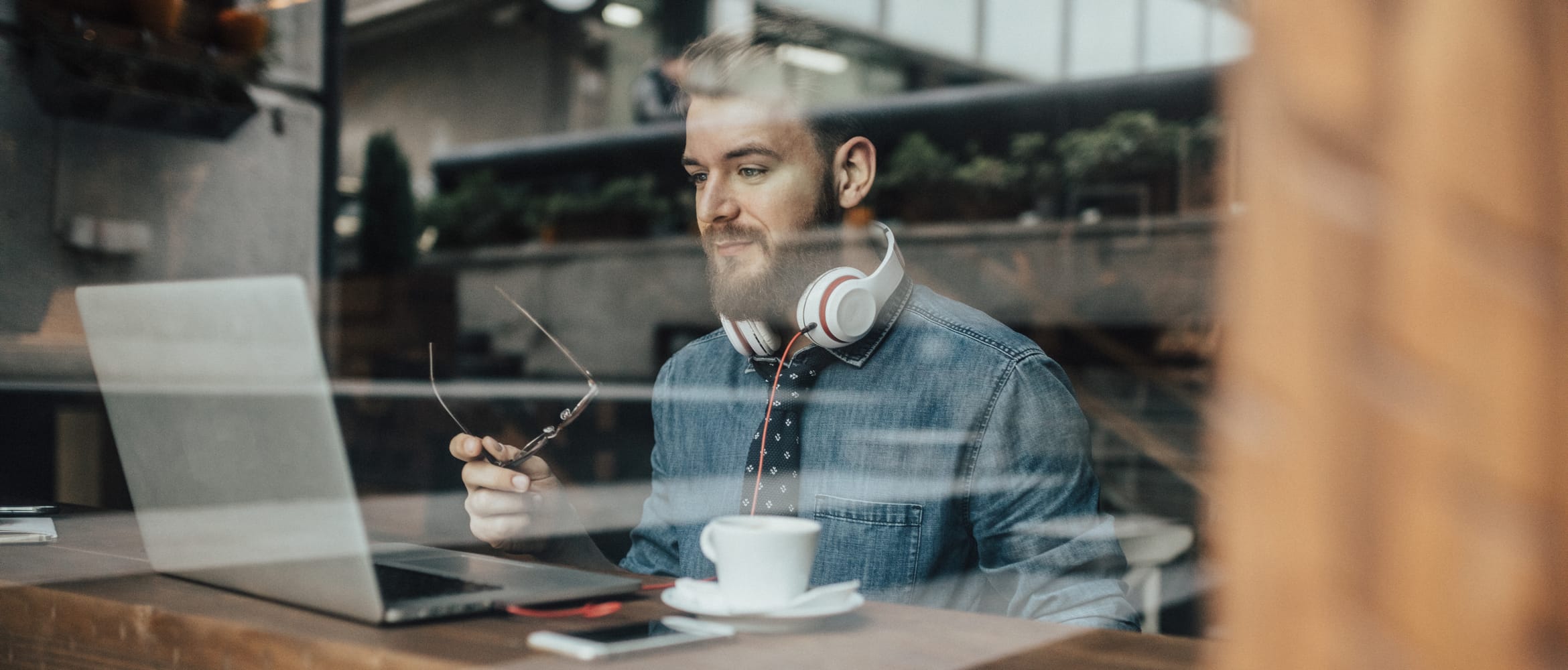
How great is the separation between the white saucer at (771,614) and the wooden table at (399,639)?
0.01 m

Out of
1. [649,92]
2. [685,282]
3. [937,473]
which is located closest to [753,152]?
[937,473]

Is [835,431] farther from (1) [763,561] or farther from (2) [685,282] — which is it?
(2) [685,282]

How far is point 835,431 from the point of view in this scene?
1341 millimetres

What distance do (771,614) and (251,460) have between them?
0.37m

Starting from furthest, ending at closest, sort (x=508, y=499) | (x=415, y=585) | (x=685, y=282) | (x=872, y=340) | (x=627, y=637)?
1. (x=685, y=282)
2. (x=872, y=340)
3. (x=508, y=499)
4. (x=415, y=585)
5. (x=627, y=637)

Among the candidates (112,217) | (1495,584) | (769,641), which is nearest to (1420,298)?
(1495,584)

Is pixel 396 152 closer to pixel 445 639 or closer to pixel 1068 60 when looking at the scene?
pixel 1068 60

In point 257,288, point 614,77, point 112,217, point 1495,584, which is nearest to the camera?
point 1495,584

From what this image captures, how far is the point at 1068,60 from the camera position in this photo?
6562mm

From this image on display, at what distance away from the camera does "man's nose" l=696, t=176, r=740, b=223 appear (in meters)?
1.49

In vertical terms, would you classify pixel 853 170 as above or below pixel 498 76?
below

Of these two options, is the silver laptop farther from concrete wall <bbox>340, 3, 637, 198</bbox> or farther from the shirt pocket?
concrete wall <bbox>340, 3, 637, 198</bbox>

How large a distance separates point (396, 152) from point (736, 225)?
533 centimetres

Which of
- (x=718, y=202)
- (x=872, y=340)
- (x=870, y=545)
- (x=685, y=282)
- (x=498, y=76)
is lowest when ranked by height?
(x=870, y=545)
